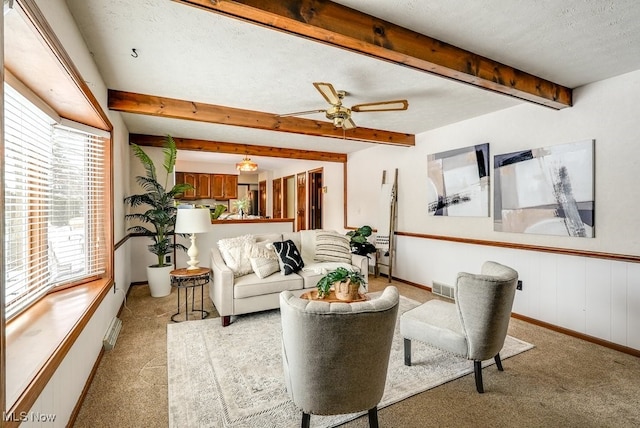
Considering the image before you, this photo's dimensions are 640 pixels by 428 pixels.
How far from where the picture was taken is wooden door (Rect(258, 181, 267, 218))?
1087 centimetres

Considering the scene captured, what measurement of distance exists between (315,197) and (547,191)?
17.8 feet

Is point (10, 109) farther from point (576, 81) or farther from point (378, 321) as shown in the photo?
point (576, 81)

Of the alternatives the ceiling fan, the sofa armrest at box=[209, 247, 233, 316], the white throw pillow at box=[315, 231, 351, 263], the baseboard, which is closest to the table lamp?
the sofa armrest at box=[209, 247, 233, 316]

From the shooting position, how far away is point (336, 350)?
140 centimetres

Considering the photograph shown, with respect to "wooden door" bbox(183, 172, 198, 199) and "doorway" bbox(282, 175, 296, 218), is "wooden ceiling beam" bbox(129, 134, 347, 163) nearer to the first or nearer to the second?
"doorway" bbox(282, 175, 296, 218)

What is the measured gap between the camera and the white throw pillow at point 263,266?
336 centimetres

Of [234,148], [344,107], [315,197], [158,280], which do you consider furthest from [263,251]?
[315,197]

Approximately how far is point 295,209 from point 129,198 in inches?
199

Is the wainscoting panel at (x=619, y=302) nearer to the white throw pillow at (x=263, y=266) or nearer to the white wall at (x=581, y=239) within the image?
the white wall at (x=581, y=239)

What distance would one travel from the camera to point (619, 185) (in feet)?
8.75

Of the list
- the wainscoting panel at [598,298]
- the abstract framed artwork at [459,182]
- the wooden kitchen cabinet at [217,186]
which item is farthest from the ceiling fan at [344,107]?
the wooden kitchen cabinet at [217,186]

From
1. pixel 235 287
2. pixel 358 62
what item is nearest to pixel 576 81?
pixel 358 62

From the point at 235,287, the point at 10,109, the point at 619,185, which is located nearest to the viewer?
the point at 10,109
